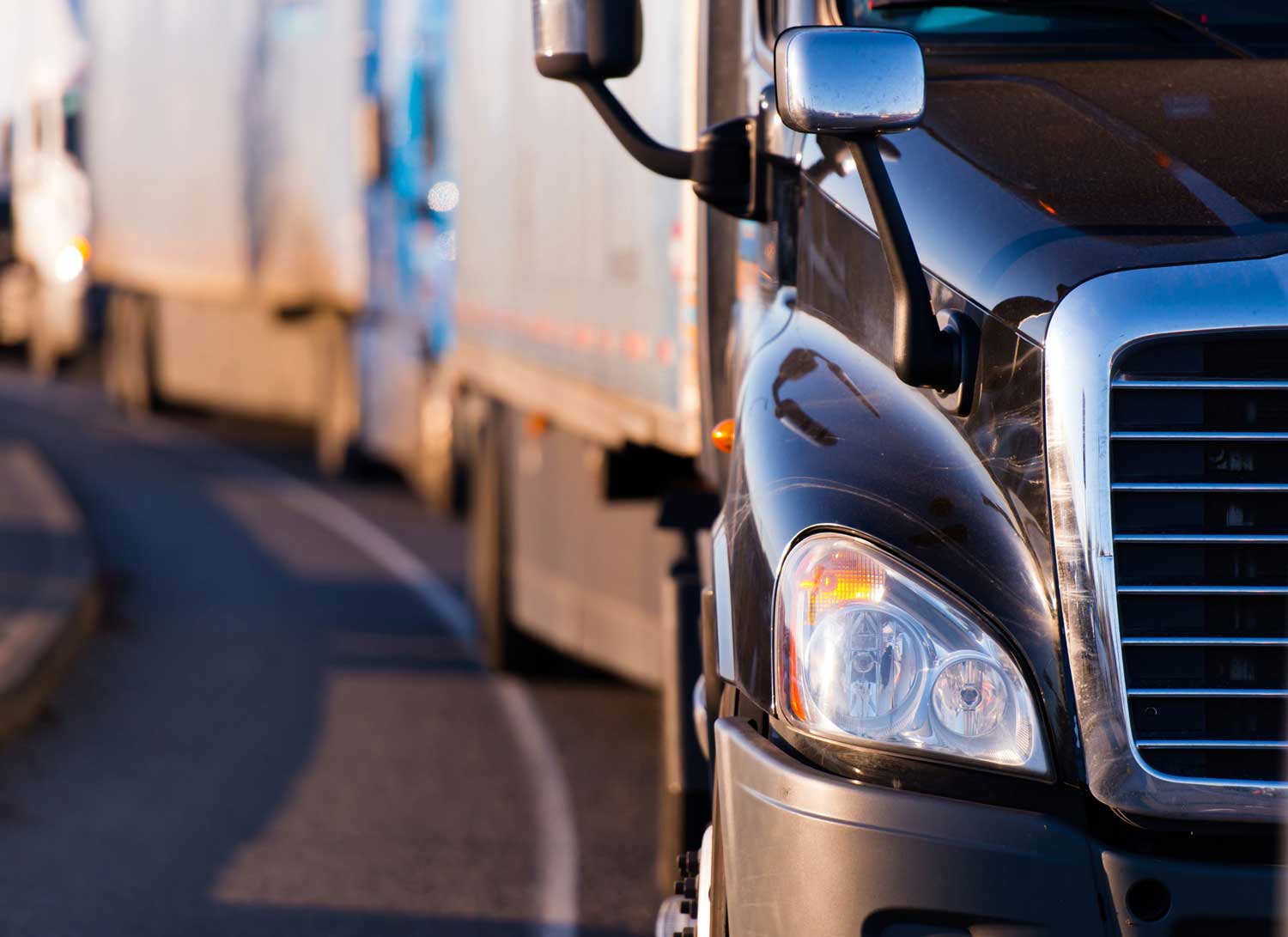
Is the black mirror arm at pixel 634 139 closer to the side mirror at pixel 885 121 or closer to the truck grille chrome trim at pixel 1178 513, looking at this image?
the side mirror at pixel 885 121

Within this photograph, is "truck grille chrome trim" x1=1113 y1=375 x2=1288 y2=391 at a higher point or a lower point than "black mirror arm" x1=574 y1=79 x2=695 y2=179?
lower

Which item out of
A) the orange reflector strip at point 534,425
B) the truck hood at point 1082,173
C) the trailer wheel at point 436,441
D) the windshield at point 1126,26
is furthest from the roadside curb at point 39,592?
the truck hood at point 1082,173

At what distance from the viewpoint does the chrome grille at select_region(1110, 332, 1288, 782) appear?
3.52m

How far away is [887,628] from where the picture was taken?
3.55m

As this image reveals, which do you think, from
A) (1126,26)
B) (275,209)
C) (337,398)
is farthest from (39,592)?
(1126,26)

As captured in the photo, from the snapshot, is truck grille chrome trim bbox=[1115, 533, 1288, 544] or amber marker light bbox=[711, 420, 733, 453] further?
amber marker light bbox=[711, 420, 733, 453]

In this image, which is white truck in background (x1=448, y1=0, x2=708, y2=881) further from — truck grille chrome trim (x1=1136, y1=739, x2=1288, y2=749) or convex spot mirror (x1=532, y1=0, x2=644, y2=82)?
truck grille chrome trim (x1=1136, y1=739, x2=1288, y2=749)

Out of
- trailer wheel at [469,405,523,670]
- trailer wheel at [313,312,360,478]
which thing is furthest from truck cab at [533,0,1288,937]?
trailer wheel at [313,312,360,478]

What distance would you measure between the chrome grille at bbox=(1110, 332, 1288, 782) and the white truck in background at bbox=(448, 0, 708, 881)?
2.49 metres

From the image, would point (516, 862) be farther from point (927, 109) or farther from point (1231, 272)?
point (1231, 272)

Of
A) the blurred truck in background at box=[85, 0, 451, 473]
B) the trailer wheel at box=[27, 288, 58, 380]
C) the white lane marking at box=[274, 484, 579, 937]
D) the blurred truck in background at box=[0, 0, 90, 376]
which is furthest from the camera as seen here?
the trailer wheel at box=[27, 288, 58, 380]

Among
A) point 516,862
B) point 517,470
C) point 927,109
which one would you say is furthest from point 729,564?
point 517,470

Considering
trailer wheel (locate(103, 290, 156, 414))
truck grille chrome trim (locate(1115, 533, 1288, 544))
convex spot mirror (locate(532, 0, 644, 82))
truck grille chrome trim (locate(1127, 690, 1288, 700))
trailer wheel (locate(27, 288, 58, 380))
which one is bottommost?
trailer wheel (locate(27, 288, 58, 380))

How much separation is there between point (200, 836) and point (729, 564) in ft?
13.1
